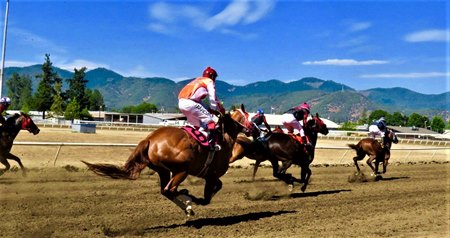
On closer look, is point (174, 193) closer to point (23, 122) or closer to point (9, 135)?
point (9, 135)

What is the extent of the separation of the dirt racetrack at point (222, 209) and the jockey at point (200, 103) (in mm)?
1516

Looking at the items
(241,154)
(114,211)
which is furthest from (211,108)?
(241,154)

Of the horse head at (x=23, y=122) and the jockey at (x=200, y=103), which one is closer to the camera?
the jockey at (x=200, y=103)

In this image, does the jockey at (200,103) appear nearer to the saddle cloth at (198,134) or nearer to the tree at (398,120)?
the saddle cloth at (198,134)

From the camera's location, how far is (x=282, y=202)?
1008cm

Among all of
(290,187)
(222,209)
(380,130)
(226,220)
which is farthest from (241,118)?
(380,130)

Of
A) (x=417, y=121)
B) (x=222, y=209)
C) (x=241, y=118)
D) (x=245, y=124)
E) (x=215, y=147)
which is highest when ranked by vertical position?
(x=417, y=121)

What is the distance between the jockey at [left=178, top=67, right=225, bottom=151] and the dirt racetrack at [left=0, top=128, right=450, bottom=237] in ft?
4.97

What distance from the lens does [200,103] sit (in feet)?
24.3

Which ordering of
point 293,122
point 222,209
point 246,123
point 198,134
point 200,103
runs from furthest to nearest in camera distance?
point 293,122 < point 246,123 < point 222,209 < point 200,103 < point 198,134

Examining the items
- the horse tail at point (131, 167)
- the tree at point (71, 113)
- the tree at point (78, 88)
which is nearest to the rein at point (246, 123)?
the horse tail at point (131, 167)

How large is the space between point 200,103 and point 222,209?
243 centimetres

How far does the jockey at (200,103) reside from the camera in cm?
730

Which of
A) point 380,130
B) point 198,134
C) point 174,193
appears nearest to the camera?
point 174,193
